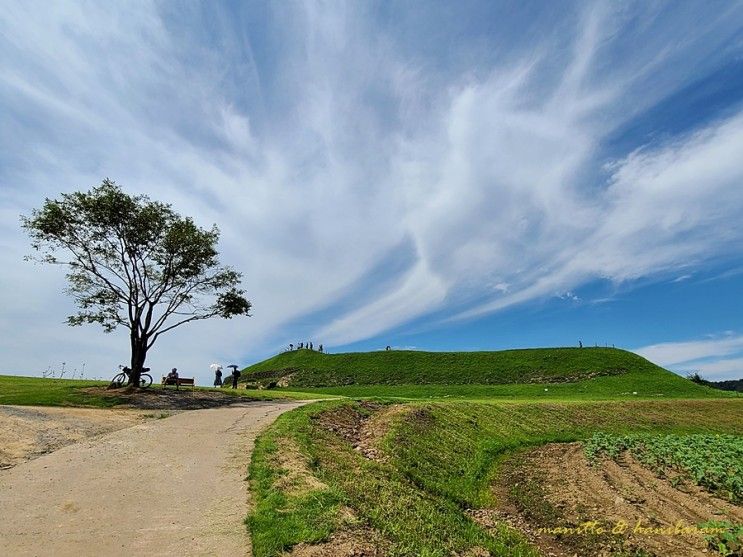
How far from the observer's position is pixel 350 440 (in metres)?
Result: 16.6

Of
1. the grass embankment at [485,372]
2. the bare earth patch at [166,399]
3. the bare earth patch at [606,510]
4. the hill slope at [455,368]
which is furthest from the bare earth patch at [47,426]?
the hill slope at [455,368]

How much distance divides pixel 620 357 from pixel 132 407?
6844 cm

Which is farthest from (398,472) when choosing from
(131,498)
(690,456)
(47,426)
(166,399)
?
(166,399)

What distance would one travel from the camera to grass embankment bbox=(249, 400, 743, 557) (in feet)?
28.6

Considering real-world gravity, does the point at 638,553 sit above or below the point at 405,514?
below

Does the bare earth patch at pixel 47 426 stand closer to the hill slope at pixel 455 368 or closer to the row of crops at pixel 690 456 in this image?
the row of crops at pixel 690 456

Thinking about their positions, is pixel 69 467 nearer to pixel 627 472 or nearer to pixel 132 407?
pixel 132 407

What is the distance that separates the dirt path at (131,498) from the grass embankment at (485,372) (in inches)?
1415

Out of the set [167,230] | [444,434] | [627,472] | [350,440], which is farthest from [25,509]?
[167,230]

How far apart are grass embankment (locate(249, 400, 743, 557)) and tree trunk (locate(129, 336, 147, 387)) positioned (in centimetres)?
1724

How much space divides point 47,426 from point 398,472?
13.0 m

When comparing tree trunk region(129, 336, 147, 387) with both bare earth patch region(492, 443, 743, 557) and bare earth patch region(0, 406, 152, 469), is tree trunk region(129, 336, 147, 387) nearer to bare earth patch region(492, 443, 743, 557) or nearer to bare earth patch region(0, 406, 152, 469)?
bare earth patch region(0, 406, 152, 469)

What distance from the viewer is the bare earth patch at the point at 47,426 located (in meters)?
13.4

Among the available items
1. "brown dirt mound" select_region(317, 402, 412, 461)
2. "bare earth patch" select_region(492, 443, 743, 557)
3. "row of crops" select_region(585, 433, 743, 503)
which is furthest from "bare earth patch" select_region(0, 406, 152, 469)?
"row of crops" select_region(585, 433, 743, 503)
